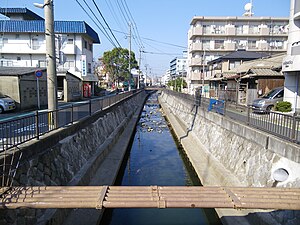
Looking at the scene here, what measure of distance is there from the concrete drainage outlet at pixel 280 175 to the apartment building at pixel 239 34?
42907 millimetres

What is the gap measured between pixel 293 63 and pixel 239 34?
36.4 meters

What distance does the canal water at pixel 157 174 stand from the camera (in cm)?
821

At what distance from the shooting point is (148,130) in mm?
24984

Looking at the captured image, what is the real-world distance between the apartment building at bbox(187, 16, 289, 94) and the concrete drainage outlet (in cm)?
4291

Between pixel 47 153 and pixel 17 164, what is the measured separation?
149 centimetres

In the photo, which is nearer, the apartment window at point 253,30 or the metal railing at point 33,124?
the metal railing at point 33,124

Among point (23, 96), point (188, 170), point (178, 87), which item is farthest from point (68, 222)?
point (178, 87)

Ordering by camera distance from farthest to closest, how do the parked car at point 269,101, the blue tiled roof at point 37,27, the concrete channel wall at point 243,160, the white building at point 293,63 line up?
the blue tiled roof at point 37,27, the parked car at point 269,101, the white building at point 293,63, the concrete channel wall at point 243,160

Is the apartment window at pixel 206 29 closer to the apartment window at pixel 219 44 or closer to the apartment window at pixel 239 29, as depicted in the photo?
the apartment window at pixel 219 44

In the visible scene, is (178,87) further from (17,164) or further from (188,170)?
(17,164)

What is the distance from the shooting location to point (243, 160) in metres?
8.70

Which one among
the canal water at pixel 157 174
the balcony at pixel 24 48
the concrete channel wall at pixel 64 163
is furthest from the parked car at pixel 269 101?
the balcony at pixel 24 48

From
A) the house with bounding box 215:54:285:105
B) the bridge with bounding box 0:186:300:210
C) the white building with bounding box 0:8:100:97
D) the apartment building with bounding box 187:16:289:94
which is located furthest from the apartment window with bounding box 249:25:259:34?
the bridge with bounding box 0:186:300:210

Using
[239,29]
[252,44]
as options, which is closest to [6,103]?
[239,29]
